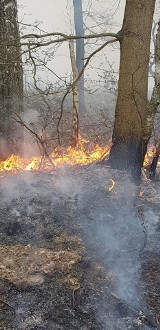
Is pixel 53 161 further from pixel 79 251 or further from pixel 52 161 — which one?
pixel 79 251

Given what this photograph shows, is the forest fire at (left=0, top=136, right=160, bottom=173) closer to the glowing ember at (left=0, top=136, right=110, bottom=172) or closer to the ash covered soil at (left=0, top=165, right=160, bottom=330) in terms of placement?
the glowing ember at (left=0, top=136, right=110, bottom=172)

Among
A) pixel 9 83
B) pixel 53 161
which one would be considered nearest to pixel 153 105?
pixel 53 161

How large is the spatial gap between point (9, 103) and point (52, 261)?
165 inches

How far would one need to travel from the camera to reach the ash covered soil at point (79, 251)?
3920 millimetres

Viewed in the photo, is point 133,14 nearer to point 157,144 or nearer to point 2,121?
point 157,144

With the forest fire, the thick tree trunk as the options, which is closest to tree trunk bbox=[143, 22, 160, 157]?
the thick tree trunk

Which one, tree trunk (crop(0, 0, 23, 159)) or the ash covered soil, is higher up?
tree trunk (crop(0, 0, 23, 159))

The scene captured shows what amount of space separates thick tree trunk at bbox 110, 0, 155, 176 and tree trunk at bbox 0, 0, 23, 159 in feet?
7.57

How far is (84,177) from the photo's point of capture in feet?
22.5

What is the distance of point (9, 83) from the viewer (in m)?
7.45

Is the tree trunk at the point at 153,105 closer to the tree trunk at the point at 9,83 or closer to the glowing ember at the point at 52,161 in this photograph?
the glowing ember at the point at 52,161

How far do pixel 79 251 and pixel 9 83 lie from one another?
14.0 feet

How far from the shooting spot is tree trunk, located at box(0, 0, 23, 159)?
7062 mm

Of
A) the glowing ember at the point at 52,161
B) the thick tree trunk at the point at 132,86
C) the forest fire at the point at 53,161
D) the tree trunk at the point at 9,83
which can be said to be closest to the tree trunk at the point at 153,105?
the thick tree trunk at the point at 132,86
